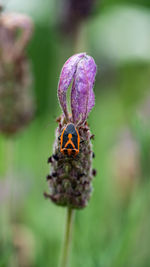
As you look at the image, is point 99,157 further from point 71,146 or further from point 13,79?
point 71,146

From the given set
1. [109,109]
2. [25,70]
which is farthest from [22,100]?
[109,109]

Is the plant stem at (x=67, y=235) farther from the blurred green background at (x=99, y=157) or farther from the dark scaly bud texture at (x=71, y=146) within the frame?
the blurred green background at (x=99, y=157)

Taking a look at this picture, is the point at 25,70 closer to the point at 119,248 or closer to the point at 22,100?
the point at 22,100

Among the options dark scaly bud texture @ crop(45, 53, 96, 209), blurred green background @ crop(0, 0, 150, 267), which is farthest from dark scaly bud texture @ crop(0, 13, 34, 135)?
dark scaly bud texture @ crop(45, 53, 96, 209)

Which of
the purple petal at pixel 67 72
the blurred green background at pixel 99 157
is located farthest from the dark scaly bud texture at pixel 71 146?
the blurred green background at pixel 99 157

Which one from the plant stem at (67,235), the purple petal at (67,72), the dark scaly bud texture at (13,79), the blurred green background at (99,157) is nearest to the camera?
the purple petal at (67,72)

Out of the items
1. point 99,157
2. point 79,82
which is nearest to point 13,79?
point 79,82

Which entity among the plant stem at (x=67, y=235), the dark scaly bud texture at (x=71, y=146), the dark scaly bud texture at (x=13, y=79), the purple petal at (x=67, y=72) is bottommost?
the plant stem at (x=67, y=235)

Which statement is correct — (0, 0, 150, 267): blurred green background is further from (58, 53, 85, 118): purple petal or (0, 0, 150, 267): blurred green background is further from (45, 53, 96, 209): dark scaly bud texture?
(58, 53, 85, 118): purple petal
